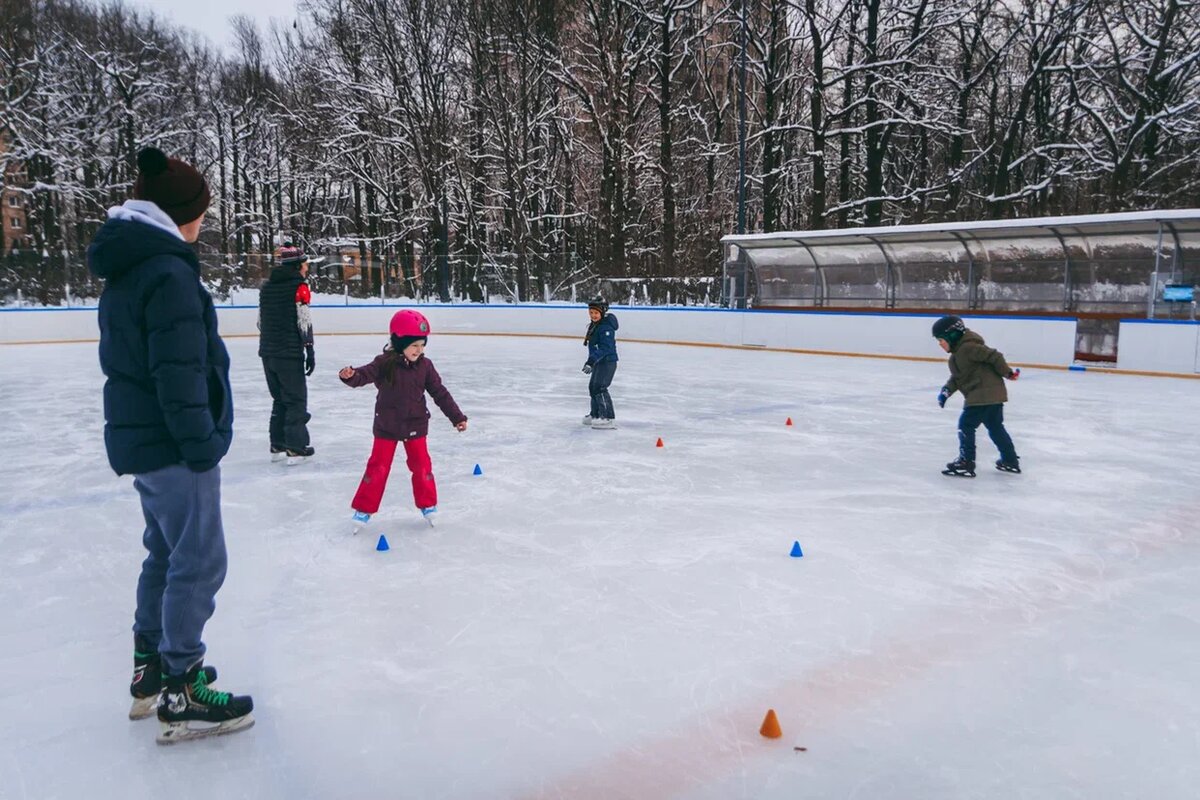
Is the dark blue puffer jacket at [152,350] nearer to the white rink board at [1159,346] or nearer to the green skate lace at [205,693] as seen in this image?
the green skate lace at [205,693]

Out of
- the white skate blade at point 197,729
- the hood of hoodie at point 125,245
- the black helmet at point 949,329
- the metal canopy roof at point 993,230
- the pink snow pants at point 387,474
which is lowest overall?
the white skate blade at point 197,729

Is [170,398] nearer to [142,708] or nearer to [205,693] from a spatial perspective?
[205,693]

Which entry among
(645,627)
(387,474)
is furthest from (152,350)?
(387,474)

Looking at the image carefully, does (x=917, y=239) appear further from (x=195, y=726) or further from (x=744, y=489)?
(x=195, y=726)

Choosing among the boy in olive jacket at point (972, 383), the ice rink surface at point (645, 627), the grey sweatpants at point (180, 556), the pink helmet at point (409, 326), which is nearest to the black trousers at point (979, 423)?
the boy in olive jacket at point (972, 383)

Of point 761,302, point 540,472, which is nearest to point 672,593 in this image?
point 540,472

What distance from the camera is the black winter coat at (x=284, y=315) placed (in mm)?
5668

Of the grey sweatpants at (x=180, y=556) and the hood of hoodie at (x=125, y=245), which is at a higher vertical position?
the hood of hoodie at (x=125, y=245)

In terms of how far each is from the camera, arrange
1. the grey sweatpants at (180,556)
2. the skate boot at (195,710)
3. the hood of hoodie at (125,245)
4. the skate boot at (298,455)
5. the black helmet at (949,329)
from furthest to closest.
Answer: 1. the skate boot at (298,455)
2. the black helmet at (949,329)
3. the skate boot at (195,710)
4. the grey sweatpants at (180,556)
5. the hood of hoodie at (125,245)

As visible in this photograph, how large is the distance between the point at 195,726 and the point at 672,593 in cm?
182

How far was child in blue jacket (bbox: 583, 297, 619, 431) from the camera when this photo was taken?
7.20 m

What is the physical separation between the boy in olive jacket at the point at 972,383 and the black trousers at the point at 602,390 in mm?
2885

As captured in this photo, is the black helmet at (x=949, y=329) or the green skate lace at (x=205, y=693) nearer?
the green skate lace at (x=205, y=693)

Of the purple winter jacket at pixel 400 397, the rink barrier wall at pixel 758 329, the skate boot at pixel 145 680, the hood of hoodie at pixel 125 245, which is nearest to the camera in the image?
the hood of hoodie at pixel 125 245
